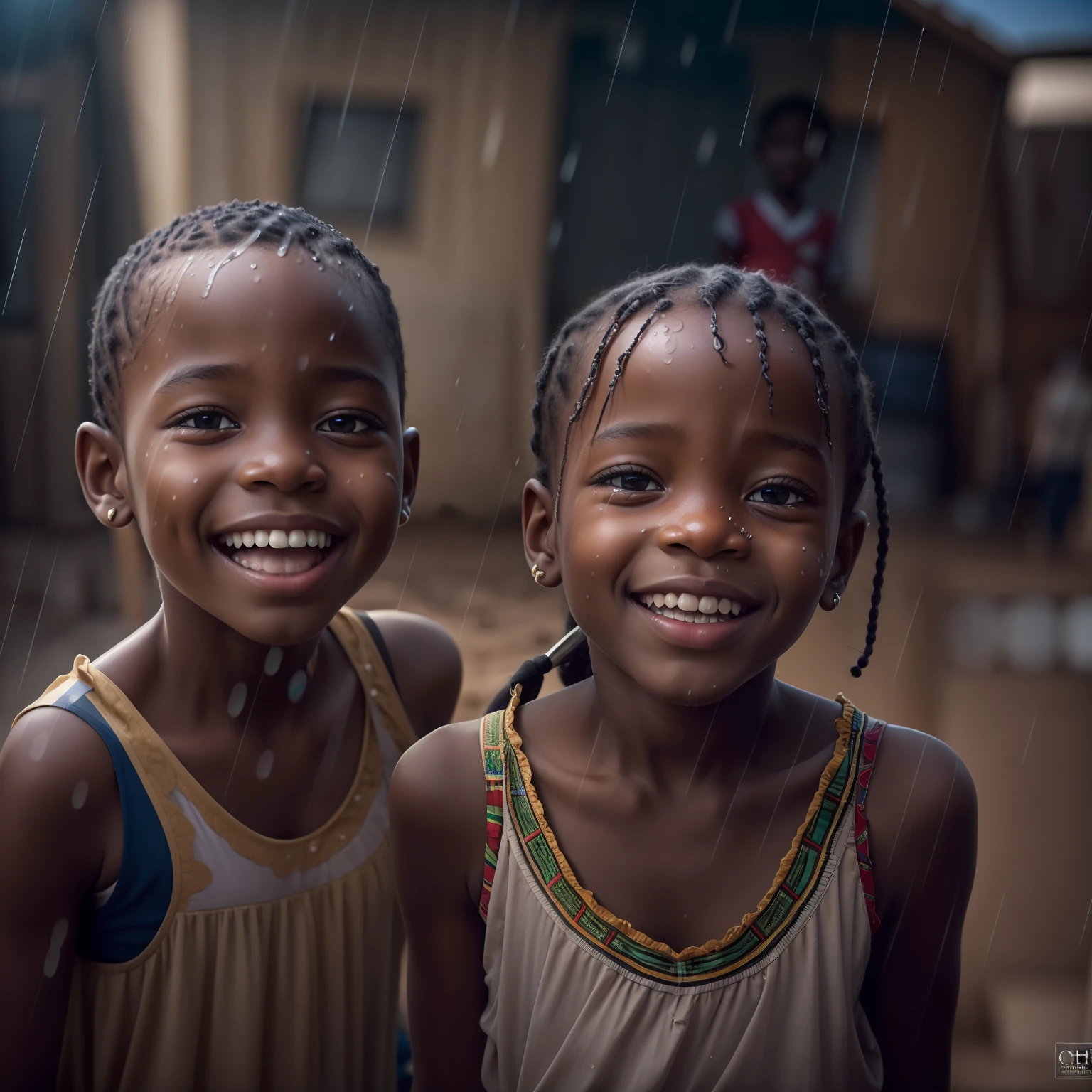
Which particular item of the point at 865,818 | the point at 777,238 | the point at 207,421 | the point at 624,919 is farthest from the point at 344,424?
the point at 777,238

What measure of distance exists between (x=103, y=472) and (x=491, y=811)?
29.1 inches

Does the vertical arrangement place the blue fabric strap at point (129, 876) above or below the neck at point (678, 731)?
below

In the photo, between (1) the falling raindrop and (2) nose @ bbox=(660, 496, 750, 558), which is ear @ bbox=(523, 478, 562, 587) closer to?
(2) nose @ bbox=(660, 496, 750, 558)

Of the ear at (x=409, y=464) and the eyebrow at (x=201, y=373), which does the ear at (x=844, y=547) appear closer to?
the ear at (x=409, y=464)

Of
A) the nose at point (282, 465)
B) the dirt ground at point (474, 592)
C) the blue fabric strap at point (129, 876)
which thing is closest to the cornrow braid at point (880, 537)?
the nose at point (282, 465)

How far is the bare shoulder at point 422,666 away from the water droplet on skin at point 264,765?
0.29 metres

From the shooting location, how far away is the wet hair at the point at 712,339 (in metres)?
1.29

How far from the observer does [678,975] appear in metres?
1.31

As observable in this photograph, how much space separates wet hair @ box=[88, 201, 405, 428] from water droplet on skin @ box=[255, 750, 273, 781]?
1.73ft

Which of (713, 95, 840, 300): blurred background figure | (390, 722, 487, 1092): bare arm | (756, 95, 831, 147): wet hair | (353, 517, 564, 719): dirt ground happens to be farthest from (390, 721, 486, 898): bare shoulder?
(756, 95, 831, 147): wet hair

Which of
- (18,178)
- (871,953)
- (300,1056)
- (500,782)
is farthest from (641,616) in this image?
(18,178)

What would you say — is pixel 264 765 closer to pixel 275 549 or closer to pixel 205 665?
pixel 205 665

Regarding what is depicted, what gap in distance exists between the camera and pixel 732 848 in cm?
138

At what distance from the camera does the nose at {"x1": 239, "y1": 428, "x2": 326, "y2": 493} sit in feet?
4.19
